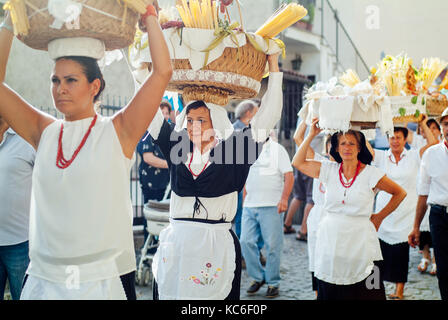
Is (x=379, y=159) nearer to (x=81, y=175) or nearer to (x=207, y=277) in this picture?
(x=207, y=277)

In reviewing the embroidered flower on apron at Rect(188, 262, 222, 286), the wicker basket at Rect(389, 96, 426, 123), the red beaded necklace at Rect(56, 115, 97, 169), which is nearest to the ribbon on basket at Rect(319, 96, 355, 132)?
the wicker basket at Rect(389, 96, 426, 123)

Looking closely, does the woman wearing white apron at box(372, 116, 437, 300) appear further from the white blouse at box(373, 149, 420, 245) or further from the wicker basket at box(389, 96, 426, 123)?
the wicker basket at box(389, 96, 426, 123)

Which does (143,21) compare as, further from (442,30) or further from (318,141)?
(442,30)

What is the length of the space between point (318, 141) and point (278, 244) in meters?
2.90

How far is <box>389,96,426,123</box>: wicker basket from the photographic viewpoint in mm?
5102

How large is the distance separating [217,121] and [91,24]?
55.8 inches

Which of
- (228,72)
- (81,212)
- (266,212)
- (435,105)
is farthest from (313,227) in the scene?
(81,212)

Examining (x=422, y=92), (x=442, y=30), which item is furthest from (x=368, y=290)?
(x=442, y=30)

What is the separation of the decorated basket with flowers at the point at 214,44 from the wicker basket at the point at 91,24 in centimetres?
69

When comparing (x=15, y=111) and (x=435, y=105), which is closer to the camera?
(x=15, y=111)

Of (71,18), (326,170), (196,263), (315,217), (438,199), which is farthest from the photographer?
(315,217)

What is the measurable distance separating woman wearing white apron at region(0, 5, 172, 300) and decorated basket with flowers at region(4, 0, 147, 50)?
0.08 meters

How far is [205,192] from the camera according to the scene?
10.9 feet
